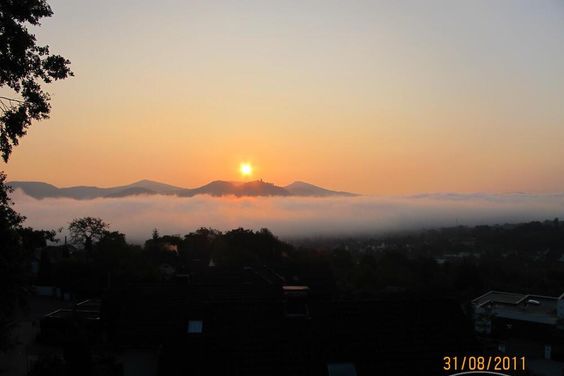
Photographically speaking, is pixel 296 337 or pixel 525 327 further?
pixel 525 327

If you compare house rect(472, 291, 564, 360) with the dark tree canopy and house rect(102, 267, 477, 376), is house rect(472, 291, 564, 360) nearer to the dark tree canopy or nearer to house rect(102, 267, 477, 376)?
house rect(102, 267, 477, 376)

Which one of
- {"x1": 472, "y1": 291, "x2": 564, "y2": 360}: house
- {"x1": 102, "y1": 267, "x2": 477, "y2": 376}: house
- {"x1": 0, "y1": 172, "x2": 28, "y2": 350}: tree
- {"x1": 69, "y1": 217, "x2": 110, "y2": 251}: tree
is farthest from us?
{"x1": 69, "y1": 217, "x2": 110, "y2": 251}: tree

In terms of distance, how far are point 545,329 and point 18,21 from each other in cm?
2658

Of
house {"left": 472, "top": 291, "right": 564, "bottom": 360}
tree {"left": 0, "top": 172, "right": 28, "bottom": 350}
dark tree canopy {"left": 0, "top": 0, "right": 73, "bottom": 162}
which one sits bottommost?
house {"left": 472, "top": 291, "right": 564, "bottom": 360}

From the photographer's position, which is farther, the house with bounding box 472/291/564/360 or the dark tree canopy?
the house with bounding box 472/291/564/360

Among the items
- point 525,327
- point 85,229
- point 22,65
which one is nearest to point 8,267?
point 22,65

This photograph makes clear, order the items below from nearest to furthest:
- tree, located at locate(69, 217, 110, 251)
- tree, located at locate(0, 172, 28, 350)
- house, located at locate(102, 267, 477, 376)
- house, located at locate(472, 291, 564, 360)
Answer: tree, located at locate(0, 172, 28, 350) → house, located at locate(102, 267, 477, 376) → house, located at locate(472, 291, 564, 360) → tree, located at locate(69, 217, 110, 251)

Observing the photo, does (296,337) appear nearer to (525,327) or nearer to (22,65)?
(22,65)

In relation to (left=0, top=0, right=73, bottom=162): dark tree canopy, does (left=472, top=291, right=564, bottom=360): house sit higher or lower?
lower

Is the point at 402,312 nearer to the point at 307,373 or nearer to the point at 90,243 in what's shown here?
the point at 307,373

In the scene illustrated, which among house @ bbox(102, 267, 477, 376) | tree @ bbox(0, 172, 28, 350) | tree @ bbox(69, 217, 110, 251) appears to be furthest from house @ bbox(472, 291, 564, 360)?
tree @ bbox(69, 217, 110, 251)

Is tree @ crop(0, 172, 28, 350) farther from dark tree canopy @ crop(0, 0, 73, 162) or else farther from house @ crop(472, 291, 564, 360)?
house @ crop(472, 291, 564, 360)

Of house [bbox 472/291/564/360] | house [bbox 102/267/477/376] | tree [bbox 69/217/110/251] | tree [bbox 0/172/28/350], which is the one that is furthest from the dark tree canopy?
tree [bbox 69/217/110/251]

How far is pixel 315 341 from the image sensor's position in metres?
13.0
